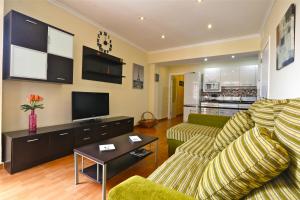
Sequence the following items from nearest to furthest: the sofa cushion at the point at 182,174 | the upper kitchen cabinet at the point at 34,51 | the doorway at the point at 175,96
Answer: the sofa cushion at the point at 182,174, the upper kitchen cabinet at the point at 34,51, the doorway at the point at 175,96

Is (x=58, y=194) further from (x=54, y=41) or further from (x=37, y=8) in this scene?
(x=37, y=8)

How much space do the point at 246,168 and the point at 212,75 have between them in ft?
19.1

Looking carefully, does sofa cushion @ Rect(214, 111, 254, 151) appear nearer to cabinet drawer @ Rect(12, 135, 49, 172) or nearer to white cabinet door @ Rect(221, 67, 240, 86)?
cabinet drawer @ Rect(12, 135, 49, 172)

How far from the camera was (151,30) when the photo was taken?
3.97 m

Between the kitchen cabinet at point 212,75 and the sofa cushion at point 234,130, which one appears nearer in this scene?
the sofa cushion at point 234,130

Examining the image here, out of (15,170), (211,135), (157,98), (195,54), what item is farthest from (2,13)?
(157,98)

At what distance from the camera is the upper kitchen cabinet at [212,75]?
19.4ft

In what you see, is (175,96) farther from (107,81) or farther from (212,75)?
(107,81)

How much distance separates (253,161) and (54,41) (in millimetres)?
3135

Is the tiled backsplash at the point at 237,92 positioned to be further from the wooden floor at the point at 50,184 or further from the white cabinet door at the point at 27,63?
the white cabinet door at the point at 27,63

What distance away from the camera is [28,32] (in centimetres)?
229

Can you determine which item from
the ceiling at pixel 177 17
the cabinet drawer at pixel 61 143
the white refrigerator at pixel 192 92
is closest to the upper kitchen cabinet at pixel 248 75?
the white refrigerator at pixel 192 92

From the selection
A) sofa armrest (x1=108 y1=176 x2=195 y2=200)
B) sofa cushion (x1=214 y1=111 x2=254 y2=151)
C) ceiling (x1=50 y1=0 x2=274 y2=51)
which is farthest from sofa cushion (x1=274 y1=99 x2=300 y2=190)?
ceiling (x1=50 y1=0 x2=274 y2=51)

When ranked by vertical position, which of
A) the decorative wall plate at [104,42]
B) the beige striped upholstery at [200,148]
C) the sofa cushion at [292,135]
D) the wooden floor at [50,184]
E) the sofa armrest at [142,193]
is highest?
the decorative wall plate at [104,42]
